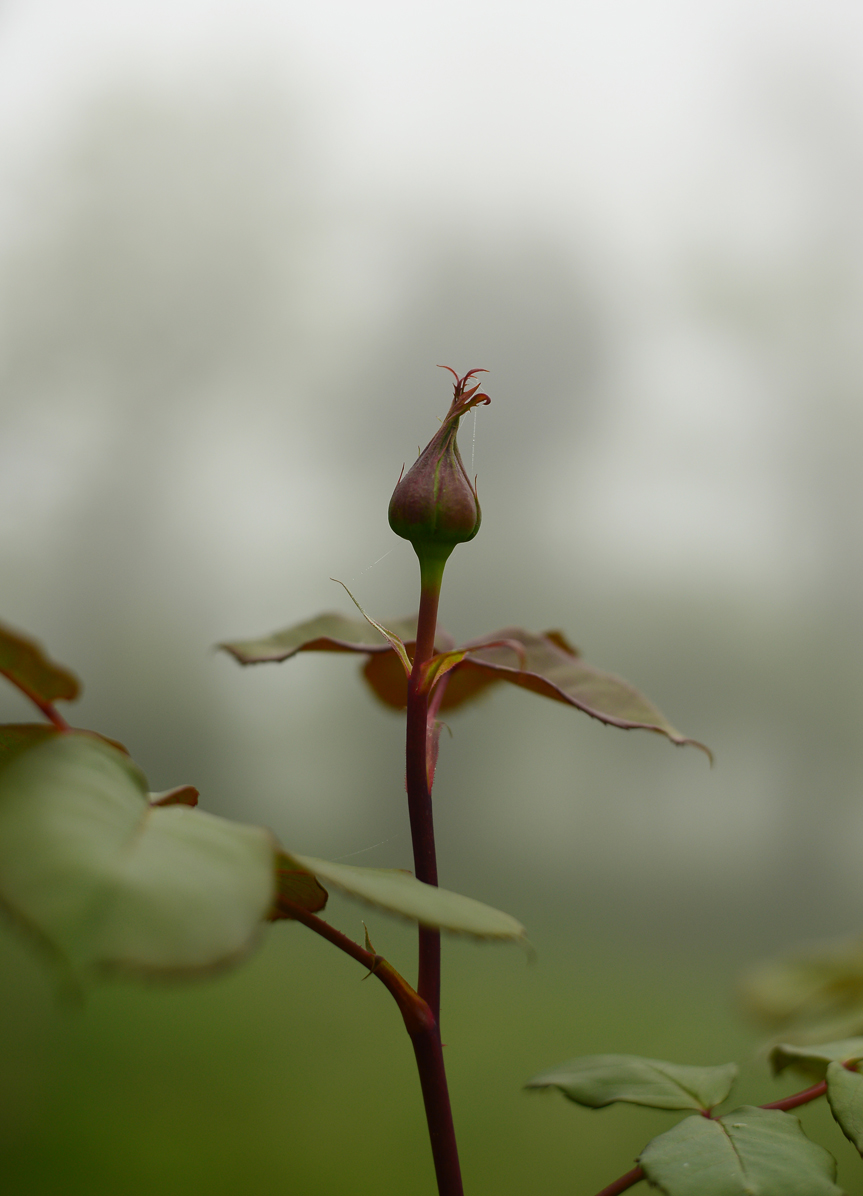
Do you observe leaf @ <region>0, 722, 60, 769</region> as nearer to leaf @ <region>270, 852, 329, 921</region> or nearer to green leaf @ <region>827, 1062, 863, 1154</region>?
leaf @ <region>270, 852, 329, 921</region>

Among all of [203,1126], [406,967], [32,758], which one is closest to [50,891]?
[32,758]

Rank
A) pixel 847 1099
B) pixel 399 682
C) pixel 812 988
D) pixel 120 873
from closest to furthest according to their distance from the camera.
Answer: pixel 120 873
pixel 847 1099
pixel 399 682
pixel 812 988

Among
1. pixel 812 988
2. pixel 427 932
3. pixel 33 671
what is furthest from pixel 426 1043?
pixel 812 988

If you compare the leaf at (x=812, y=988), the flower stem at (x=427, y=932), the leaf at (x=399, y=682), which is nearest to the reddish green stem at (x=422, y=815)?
the flower stem at (x=427, y=932)

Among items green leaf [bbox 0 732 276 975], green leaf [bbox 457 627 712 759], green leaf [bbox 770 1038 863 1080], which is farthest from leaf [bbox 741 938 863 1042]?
green leaf [bbox 0 732 276 975]

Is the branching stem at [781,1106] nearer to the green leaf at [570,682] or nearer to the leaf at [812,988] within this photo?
the green leaf at [570,682]

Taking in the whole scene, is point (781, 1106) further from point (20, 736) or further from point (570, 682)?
point (20, 736)
